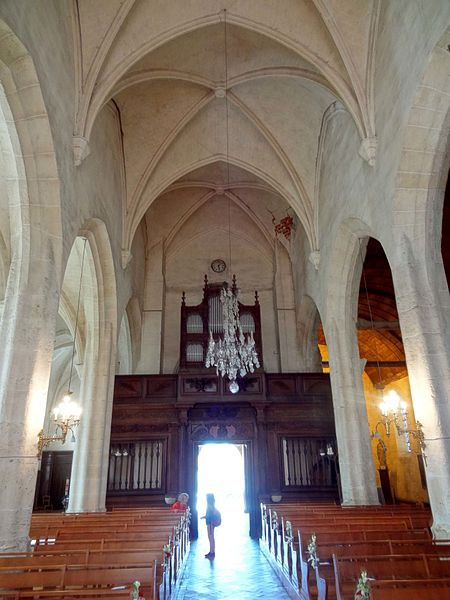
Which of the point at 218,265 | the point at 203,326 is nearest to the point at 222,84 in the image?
the point at 203,326

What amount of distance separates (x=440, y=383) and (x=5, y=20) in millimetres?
8877

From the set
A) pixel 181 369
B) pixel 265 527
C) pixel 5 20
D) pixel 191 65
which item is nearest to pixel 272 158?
pixel 191 65

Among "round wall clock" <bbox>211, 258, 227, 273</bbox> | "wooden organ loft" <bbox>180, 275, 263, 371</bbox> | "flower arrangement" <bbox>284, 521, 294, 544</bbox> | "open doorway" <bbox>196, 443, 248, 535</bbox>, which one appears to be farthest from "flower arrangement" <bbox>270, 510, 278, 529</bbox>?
"open doorway" <bbox>196, 443, 248, 535</bbox>

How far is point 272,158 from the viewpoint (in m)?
15.5

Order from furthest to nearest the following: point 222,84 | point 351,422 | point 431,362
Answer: point 222,84 < point 351,422 < point 431,362

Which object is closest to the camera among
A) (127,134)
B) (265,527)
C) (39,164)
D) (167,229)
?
(39,164)

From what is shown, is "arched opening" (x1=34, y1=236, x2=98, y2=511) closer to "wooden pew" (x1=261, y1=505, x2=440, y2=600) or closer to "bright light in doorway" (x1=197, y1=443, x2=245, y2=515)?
"wooden pew" (x1=261, y1=505, x2=440, y2=600)

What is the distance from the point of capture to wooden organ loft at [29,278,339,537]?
14414 mm

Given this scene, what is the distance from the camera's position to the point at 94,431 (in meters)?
12.2

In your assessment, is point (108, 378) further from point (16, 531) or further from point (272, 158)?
point (272, 158)

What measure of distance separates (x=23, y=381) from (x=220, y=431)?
30.7 ft

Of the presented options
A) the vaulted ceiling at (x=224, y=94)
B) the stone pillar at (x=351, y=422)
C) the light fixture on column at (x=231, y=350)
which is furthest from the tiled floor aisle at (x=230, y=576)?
the vaulted ceiling at (x=224, y=94)

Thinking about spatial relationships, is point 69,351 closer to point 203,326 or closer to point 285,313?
point 203,326

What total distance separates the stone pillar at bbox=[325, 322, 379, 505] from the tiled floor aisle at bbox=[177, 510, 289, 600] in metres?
3.06
